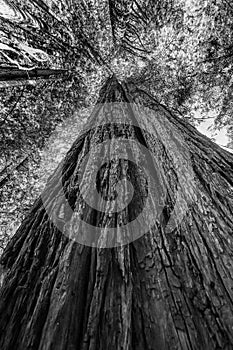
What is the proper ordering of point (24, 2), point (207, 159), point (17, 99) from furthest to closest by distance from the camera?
point (17, 99) → point (24, 2) → point (207, 159)

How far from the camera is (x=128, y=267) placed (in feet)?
1.87

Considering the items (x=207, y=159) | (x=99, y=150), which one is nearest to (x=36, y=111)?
(x=99, y=150)

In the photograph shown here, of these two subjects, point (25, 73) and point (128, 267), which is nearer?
point (128, 267)

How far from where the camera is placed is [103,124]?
4.83 feet

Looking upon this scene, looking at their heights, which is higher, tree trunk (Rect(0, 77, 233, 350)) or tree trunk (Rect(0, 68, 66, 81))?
tree trunk (Rect(0, 77, 233, 350))

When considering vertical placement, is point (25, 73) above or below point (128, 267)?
below

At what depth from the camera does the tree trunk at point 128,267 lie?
1.47 ft

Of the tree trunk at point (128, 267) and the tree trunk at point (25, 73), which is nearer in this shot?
the tree trunk at point (128, 267)

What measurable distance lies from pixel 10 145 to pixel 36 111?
925 mm

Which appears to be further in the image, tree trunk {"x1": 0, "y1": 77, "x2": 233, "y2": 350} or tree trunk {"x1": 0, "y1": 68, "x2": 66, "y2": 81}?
tree trunk {"x1": 0, "y1": 68, "x2": 66, "y2": 81}

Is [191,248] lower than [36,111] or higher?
higher

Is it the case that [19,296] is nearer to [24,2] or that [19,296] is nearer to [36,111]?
[36,111]

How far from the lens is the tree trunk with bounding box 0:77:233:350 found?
1.47 feet

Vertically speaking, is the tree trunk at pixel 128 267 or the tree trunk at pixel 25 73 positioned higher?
the tree trunk at pixel 128 267
